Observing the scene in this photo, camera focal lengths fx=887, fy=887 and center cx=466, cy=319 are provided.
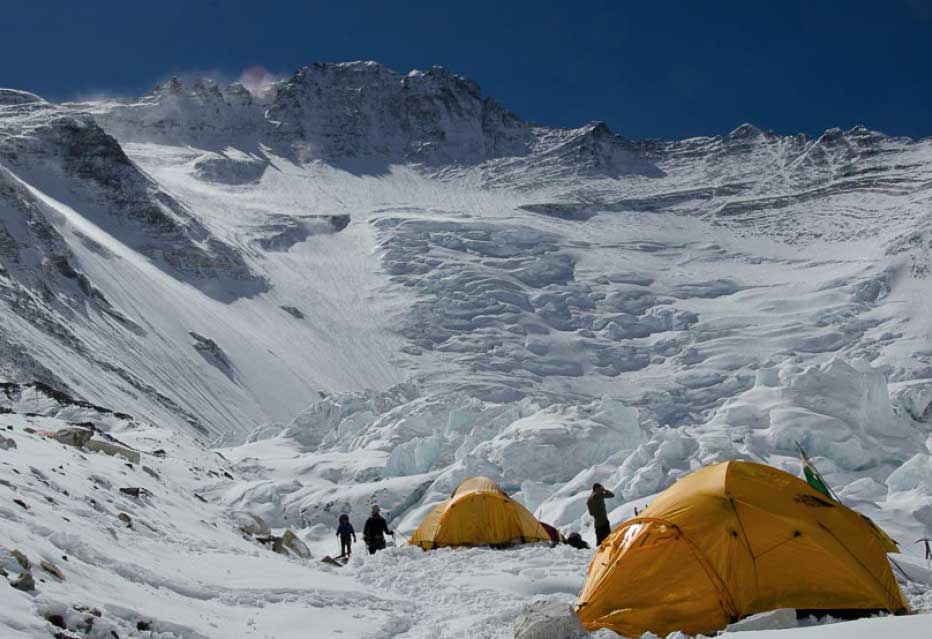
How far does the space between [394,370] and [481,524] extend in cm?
9238

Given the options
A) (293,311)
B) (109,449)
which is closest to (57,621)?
(109,449)

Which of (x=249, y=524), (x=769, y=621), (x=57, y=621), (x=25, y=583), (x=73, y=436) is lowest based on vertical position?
(x=769, y=621)

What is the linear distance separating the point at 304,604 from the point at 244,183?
189 m

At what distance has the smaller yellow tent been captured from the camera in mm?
19172

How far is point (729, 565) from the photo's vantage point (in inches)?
406

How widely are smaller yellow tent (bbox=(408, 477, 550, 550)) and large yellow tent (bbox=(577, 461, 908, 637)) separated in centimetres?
816

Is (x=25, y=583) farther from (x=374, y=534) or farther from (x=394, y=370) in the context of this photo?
(x=394, y=370)

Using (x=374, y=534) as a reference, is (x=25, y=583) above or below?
below

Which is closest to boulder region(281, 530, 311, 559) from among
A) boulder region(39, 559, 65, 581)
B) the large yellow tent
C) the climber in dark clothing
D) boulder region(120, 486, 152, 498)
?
the climber in dark clothing

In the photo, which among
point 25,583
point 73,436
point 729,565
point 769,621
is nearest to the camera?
point 25,583

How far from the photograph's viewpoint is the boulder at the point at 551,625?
28.8 ft

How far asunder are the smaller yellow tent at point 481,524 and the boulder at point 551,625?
32.8 feet

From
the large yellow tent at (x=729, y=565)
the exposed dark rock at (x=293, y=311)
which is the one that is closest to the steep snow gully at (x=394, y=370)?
the exposed dark rock at (x=293, y=311)

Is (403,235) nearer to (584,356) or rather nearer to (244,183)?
(584,356)
